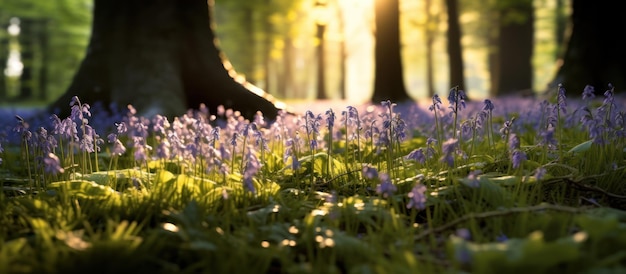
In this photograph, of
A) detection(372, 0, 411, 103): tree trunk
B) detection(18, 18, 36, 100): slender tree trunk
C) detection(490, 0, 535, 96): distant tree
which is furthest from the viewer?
detection(18, 18, 36, 100): slender tree trunk

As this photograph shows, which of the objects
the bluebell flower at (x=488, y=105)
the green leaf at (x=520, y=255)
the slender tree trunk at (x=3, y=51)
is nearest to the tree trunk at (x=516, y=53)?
the bluebell flower at (x=488, y=105)

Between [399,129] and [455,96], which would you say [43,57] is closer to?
[399,129]

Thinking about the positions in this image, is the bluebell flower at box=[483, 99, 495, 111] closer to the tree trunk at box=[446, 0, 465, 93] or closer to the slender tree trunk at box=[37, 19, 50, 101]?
the tree trunk at box=[446, 0, 465, 93]

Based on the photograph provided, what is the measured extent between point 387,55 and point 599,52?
4969 millimetres

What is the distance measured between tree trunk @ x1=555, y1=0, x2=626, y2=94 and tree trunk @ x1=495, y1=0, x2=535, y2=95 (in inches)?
366

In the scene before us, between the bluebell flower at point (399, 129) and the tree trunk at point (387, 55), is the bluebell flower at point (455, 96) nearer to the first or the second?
the bluebell flower at point (399, 129)

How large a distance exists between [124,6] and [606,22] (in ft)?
34.1

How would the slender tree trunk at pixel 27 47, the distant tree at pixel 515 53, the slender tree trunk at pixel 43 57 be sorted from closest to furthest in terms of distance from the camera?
the distant tree at pixel 515 53, the slender tree trunk at pixel 43 57, the slender tree trunk at pixel 27 47

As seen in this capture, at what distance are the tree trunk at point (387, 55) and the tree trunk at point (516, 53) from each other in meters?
8.80

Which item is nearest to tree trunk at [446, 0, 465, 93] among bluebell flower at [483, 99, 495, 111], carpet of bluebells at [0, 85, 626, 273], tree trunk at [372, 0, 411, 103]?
tree trunk at [372, 0, 411, 103]

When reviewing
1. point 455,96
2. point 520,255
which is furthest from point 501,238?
point 455,96

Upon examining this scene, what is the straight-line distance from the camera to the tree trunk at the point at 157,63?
7.56 meters

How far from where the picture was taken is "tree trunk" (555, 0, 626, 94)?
12.3 meters

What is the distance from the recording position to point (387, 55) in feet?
47.8
